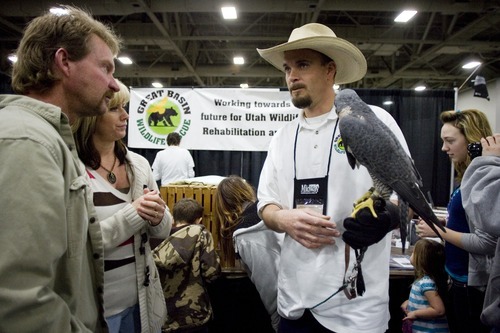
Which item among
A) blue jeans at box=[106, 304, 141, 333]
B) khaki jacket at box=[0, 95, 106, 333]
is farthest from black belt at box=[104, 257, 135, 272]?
khaki jacket at box=[0, 95, 106, 333]

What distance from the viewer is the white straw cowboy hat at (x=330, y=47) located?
1.45m

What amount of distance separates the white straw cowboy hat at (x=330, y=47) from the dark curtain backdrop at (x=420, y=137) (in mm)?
4513

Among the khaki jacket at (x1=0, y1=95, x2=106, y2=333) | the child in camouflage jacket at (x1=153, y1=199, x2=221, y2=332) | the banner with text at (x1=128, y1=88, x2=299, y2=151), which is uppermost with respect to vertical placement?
the banner with text at (x1=128, y1=88, x2=299, y2=151)

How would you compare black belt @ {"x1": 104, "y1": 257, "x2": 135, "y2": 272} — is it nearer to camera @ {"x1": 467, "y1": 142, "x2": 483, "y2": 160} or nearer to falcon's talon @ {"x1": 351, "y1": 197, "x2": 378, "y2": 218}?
falcon's talon @ {"x1": 351, "y1": 197, "x2": 378, "y2": 218}

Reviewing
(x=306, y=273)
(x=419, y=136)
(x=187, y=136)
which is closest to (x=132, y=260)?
(x=306, y=273)

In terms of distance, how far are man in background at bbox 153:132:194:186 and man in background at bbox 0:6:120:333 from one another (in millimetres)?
4052

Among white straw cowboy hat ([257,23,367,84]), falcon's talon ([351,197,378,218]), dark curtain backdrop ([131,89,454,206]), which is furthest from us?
dark curtain backdrop ([131,89,454,206])

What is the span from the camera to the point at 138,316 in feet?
5.32

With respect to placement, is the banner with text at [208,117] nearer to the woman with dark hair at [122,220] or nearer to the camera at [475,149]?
the camera at [475,149]

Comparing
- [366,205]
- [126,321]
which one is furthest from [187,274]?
[366,205]

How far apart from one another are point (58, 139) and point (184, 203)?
64.9 inches

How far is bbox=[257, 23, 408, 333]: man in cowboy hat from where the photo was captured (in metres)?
1.32

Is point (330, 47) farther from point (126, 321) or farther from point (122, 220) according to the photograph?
point (126, 321)

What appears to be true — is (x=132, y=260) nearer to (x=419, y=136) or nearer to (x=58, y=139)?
(x=58, y=139)
